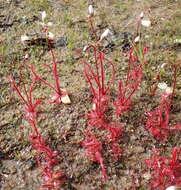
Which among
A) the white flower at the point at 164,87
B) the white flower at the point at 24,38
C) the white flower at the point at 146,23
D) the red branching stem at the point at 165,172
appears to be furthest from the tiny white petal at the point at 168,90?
the white flower at the point at 24,38

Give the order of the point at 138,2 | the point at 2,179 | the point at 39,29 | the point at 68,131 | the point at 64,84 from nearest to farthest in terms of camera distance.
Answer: the point at 2,179
the point at 68,131
the point at 64,84
the point at 39,29
the point at 138,2

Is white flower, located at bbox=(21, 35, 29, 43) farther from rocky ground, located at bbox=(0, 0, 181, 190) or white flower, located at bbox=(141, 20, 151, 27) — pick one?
white flower, located at bbox=(141, 20, 151, 27)

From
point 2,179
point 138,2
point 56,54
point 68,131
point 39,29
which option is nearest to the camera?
point 2,179

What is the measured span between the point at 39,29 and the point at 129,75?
1.04 meters

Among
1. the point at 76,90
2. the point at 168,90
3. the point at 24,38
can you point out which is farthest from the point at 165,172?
the point at 24,38

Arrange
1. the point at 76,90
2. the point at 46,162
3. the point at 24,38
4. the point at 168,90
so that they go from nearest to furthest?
1. the point at 46,162
2. the point at 168,90
3. the point at 76,90
4. the point at 24,38

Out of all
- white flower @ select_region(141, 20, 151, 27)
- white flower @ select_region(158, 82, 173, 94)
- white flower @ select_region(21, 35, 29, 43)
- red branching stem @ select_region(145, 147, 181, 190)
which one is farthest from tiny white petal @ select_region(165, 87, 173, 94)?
white flower @ select_region(21, 35, 29, 43)

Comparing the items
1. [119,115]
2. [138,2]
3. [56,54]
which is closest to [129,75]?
[119,115]

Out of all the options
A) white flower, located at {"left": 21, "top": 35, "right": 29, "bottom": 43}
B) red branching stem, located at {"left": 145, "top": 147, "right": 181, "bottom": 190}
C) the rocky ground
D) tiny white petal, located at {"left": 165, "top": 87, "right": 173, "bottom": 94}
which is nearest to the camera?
red branching stem, located at {"left": 145, "top": 147, "right": 181, "bottom": 190}

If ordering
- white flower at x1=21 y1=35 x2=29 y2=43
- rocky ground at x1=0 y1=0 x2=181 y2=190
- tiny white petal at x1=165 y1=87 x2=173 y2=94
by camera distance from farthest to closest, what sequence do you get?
white flower at x1=21 y1=35 x2=29 y2=43, tiny white petal at x1=165 y1=87 x2=173 y2=94, rocky ground at x1=0 y1=0 x2=181 y2=190

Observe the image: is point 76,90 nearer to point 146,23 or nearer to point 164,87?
point 164,87

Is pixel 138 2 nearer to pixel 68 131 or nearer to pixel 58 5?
pixel 58 5

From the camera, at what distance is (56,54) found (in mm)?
2850

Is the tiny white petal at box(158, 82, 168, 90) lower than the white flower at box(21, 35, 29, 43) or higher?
lower
